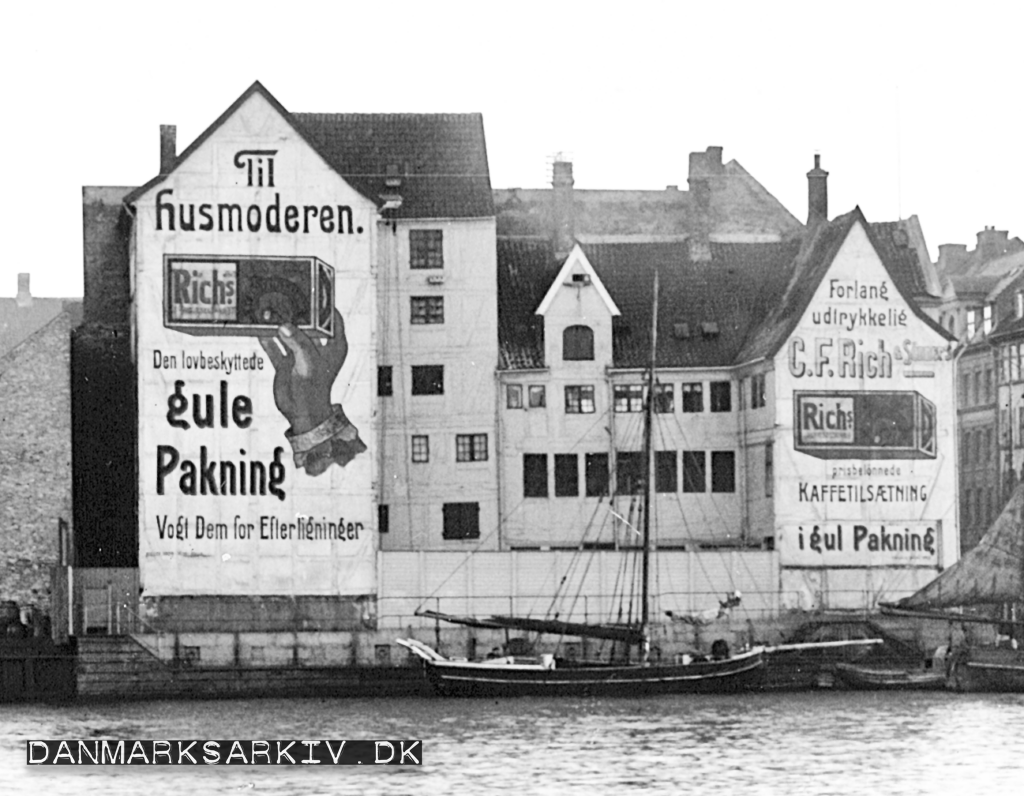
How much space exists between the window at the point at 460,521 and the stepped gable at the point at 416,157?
11.7 m

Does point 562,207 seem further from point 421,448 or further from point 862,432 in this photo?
point 862,432

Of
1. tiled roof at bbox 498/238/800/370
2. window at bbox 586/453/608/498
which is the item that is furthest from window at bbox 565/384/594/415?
window at bbox 586/453/608/498

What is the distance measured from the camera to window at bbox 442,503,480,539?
114562 millimetres

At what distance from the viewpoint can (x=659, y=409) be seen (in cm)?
11688

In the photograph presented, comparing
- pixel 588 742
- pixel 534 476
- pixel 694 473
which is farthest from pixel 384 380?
pixel 588 742

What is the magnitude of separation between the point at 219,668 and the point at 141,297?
14.5 m

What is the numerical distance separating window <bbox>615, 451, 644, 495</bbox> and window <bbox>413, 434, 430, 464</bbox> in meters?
7.59

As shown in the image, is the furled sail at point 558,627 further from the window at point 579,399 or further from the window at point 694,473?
the window at point 579,399

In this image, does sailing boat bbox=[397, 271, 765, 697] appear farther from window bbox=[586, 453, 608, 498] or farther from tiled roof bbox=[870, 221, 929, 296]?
tiled roof bbox=[870, 221, 929, 296]

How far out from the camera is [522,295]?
11850 centimetres

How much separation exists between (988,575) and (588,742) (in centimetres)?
3056

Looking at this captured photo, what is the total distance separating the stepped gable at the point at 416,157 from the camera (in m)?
116

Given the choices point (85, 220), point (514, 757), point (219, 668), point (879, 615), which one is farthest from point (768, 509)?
point (514, 757)

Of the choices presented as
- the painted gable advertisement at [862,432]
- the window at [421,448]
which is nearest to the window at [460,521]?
the window at [421,448]
